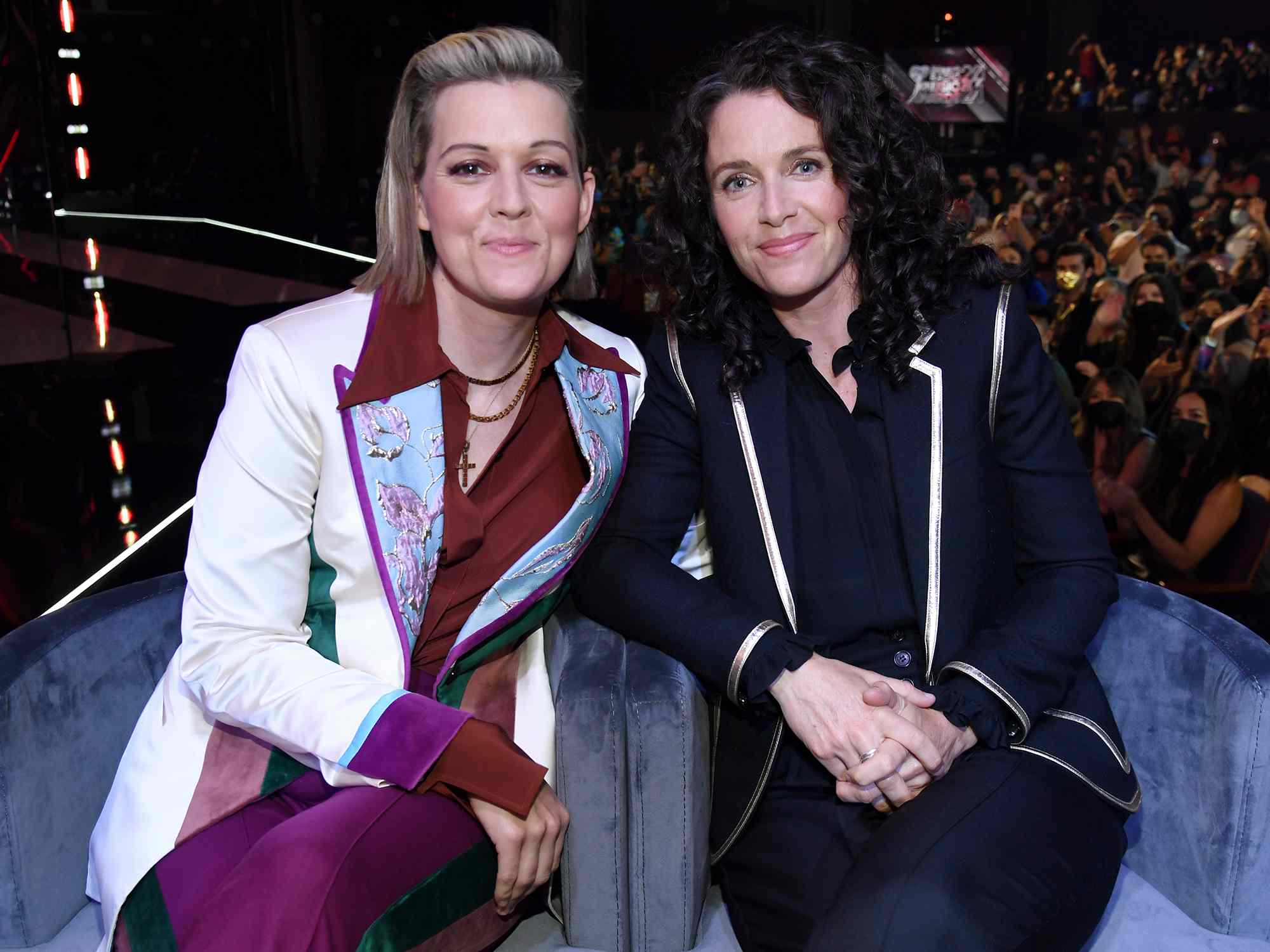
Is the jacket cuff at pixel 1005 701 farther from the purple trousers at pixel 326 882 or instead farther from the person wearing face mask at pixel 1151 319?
the person wearing face mask at pixel 1151 319

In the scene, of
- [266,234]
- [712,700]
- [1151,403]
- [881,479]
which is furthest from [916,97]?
[266,234]

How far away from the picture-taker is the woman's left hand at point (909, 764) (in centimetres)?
140

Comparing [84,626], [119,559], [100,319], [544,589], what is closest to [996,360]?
[544,589]

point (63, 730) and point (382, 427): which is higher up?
point (382, 427)

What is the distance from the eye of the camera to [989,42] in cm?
326

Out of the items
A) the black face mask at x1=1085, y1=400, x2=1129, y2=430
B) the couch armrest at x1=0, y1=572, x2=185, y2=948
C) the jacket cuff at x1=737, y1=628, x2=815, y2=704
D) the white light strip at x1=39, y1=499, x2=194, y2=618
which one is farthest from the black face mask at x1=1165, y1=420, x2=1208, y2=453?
the white light strip at x1=39, y1=499, x2=194, y2=618

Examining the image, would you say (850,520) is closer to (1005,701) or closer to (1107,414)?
(1005,701)

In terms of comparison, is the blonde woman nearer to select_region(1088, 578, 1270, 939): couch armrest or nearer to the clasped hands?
the clasped hands

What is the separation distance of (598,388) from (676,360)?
13 cm

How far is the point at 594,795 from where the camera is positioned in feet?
4.74

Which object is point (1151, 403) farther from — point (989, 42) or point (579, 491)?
point (579, 491)

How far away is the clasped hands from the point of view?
1.39 meters

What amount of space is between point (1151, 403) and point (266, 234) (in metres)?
3.34

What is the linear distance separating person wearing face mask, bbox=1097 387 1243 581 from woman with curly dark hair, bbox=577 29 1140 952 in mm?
1990
